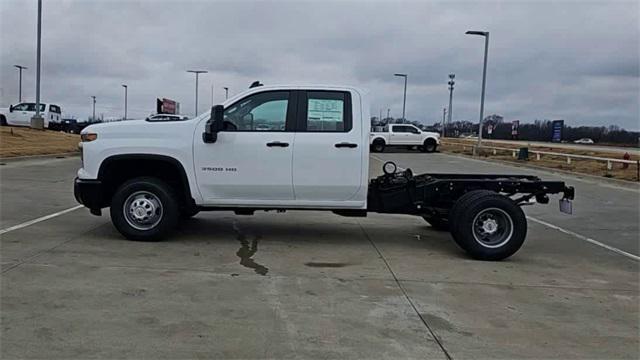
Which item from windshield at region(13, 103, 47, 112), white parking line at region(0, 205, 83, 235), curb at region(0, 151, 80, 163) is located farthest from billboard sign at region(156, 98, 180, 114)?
white parking line at region(0, 205, 83, 235)

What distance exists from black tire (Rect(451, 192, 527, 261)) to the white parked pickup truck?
3478 centimetres

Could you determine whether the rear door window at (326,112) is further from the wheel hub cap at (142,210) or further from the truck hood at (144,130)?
the wheel hub cap at (142,210)

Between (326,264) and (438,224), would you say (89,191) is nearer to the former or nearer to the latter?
(326,264)

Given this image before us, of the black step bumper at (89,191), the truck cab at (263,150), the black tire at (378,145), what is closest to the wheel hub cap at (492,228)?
the truck cab at (263,150)

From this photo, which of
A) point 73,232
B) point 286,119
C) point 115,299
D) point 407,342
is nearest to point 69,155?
point 73,232

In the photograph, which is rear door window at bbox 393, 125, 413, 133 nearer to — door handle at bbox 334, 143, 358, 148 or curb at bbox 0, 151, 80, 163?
curb at bbox 0, 151, 80, 163

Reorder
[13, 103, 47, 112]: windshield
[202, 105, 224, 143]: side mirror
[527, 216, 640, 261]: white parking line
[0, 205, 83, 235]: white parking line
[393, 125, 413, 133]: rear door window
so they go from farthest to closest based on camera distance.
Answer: [393, 125, 413, 133]: rear door window, [13, 103, 47, 112]: windshield, [527, 216, 640, 261]: white parking line, [0, 205, 83, 235]: white parking line, [202, 105, 224, 143]: side mirror

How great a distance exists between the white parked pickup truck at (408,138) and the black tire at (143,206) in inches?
1382

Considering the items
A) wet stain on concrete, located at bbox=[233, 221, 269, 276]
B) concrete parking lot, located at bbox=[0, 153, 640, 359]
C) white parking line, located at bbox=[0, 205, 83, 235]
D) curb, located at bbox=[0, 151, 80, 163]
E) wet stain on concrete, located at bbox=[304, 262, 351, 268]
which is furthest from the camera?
curb, located at bbox=[0, 151, 80, 163]

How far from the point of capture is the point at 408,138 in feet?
141

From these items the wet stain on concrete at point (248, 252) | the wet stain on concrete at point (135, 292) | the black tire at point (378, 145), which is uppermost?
the black tire at point (378, 145)

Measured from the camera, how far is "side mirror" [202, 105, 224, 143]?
7422 millimetres

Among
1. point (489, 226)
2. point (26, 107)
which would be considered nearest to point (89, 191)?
point (489, 226)

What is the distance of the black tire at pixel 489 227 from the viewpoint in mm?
7461
